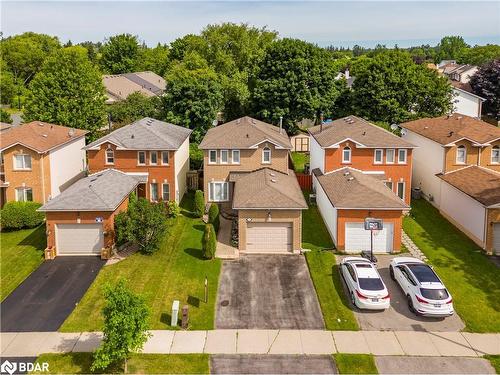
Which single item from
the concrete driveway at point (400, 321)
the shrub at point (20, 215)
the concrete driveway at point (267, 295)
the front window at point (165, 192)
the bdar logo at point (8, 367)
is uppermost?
the front window at point (165, 192)

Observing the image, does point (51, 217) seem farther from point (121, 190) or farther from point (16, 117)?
point (16, 117)

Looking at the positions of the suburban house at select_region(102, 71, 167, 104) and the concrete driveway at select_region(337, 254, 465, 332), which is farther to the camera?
the suburban house at select_region(102, 71, 167, 104)

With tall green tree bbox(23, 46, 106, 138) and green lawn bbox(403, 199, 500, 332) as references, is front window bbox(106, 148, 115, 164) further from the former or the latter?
green lawn bbox(403, 199, 500, 332)

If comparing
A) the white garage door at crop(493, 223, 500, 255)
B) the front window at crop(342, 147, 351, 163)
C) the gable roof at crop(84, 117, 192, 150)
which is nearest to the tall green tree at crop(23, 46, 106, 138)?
the gable roof at crop(84, 117, 192, 150)

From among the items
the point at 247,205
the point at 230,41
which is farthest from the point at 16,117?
the point at 247,205

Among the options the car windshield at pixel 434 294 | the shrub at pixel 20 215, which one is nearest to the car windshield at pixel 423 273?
the car windshield at pixel 434 294

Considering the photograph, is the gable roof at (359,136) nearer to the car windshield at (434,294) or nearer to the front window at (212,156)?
the front window at (212,156)

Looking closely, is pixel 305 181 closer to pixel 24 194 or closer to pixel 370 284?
pixel 370 284
